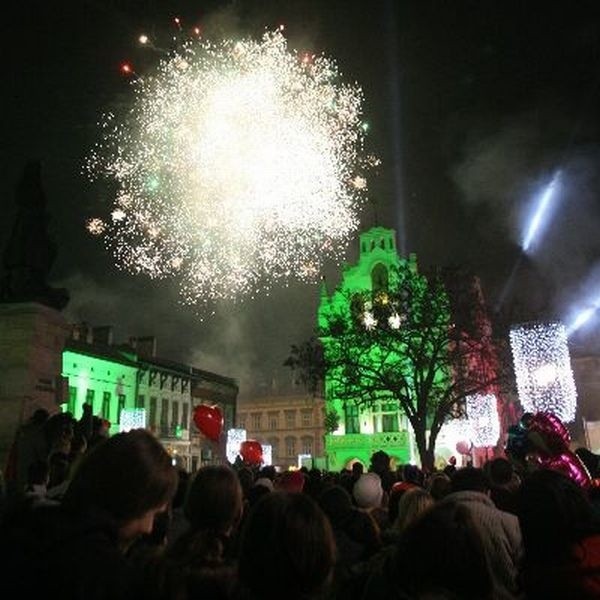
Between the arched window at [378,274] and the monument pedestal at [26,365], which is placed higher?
the arched window at [378,274]

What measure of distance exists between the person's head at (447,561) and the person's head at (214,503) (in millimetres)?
1149

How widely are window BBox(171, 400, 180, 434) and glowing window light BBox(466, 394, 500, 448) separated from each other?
34750 millimetres

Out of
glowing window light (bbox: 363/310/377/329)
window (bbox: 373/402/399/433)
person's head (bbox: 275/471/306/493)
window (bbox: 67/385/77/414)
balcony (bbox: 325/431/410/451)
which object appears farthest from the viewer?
window (bbox: 373/402/399/433)

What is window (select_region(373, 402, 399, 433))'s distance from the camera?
60094mm

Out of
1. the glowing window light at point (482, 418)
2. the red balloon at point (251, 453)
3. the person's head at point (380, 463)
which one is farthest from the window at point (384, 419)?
the person's head at point (380, 463)

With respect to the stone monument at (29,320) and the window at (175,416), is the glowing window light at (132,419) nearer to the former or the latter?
the stone monument at (29,320)

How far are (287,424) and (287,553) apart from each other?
8969 cm

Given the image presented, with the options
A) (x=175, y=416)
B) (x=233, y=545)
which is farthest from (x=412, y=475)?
(x=175, y=416)

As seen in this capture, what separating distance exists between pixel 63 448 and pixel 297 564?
7.59m

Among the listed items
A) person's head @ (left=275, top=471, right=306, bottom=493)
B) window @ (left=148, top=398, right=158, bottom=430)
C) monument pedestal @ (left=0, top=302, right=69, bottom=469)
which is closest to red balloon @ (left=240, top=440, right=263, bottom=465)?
monument pedestal @ (left=0, top=302, right=69, bottom=469)

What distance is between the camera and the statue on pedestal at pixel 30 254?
1392 cm

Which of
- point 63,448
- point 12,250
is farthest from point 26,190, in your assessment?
point 63,448

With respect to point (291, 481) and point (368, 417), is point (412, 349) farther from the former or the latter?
point (368, 417)

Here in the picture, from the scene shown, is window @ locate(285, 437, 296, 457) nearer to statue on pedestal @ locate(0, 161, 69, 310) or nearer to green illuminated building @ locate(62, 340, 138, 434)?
green illuminated building @ locate(62, 340, 138, 434)
